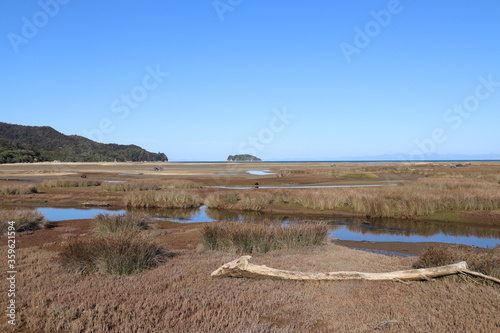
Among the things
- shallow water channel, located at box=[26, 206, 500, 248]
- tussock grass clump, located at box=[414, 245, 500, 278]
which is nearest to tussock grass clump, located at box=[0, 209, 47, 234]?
shallow water channel, located at box=[26, 206, 500, 248]

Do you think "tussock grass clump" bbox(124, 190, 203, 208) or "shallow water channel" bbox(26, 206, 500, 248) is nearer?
"shallow water channel" bbox(26, 206, 500, 248)

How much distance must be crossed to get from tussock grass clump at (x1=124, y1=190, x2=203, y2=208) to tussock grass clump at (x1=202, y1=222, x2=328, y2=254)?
1866cm

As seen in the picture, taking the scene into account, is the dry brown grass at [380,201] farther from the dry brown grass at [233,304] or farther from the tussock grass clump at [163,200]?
the dry brown grass at [233,304]

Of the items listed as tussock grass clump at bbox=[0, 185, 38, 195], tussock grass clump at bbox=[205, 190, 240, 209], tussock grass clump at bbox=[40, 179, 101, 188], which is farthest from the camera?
tussock grass clump at bbox=[40, 179, 101, 188]

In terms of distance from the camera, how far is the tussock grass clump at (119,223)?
1567 cm

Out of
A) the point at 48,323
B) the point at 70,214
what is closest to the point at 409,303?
the point at 48,323

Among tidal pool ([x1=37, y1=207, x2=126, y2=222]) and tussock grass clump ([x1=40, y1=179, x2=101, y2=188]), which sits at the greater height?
tussock grass clump ([x1=40, y1=179, x2=101, y2=188])

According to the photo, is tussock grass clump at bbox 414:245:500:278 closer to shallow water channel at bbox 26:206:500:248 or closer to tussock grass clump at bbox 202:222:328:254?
tussock grass clump at bbox 202:222:328:254

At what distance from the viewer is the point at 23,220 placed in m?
17.1

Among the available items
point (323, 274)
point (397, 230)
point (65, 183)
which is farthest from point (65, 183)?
point (323, 274)

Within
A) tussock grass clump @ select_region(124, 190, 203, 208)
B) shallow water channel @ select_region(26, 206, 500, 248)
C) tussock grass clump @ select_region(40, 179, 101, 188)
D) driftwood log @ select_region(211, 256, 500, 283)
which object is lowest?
→ shallow water channel @ select_region(26, 206, 500, 248)

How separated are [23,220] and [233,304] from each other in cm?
1487

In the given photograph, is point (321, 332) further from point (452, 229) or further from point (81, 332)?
point (452, 229)

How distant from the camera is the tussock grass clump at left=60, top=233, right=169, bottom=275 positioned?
29.2 feet
